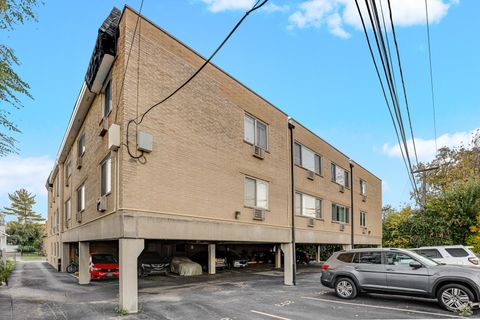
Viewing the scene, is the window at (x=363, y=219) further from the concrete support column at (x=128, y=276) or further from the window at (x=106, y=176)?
the concrete support column at (x=128, y=276)

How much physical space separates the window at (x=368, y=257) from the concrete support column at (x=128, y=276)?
23.9 ft

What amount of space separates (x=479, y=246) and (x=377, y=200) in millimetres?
11631

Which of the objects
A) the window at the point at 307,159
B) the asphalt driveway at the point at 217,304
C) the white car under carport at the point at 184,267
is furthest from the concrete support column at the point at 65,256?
the window at the point at 307,159

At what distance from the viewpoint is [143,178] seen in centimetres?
1027

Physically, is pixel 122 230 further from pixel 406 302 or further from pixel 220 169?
pixel 406 302

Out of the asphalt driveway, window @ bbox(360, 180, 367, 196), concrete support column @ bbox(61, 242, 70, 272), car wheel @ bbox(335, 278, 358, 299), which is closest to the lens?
the asphalt driveway

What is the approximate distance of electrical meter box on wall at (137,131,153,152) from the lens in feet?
33.4

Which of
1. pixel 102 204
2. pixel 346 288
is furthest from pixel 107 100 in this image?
pixel 346 288

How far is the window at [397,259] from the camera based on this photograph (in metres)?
11.0

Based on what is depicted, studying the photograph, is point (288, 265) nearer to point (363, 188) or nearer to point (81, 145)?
point (81, 145)

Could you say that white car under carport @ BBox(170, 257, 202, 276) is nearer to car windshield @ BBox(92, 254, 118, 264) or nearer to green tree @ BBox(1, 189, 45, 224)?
car windshield @ BBox(92, 254, 118, 264)

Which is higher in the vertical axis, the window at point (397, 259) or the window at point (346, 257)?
the window at point (397, 259)

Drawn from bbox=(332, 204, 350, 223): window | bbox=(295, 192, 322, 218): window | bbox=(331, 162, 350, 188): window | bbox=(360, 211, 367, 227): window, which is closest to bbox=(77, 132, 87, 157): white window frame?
bbox=(295, 192, 322, 218): window

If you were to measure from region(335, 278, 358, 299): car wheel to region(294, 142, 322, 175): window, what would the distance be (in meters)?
8.31
